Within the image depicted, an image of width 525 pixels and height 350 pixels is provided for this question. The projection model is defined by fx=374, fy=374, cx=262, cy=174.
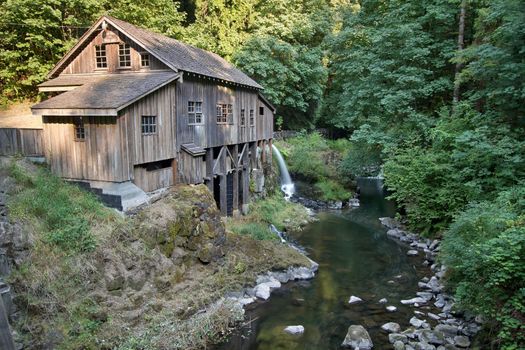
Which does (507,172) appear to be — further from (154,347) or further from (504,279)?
(154,347)

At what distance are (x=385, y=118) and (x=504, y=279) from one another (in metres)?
14.4

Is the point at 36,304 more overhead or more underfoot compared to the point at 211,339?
more overhead

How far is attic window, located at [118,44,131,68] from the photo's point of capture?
51.7 feet

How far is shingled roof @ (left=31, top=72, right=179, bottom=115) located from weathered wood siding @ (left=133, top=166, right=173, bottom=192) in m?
2.76

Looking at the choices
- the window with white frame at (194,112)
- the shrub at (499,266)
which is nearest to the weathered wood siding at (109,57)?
the window with white frame at (194,112)

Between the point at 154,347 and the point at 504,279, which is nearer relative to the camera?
the point at 504,279

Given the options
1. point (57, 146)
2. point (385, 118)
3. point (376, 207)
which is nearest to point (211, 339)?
point (57, 146)

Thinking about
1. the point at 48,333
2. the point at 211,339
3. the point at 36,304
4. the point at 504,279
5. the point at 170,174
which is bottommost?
the point at 211,339

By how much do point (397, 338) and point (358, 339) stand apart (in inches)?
44.3

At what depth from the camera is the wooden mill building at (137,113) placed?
13180 mm

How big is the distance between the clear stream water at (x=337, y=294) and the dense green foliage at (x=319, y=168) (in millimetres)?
7308

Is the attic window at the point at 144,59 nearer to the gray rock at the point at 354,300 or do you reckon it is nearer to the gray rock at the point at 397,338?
the gray rock at the point at 354,300

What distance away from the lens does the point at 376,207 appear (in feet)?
88.1

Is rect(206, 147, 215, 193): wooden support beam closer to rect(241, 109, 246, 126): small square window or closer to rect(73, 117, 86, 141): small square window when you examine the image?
rect(241, 109, 246, 126): small square window
